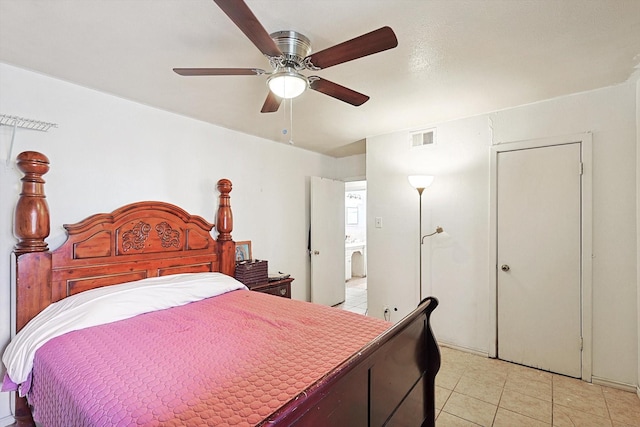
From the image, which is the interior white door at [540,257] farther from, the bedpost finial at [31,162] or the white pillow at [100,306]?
the bedpost finial at [31,162]

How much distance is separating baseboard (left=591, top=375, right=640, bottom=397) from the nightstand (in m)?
2.84

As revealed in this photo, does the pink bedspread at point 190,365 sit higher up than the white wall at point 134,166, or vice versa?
the white wall at point 134,166

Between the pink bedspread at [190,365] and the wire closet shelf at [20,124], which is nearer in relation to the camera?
the pink bedspread at [190,365]

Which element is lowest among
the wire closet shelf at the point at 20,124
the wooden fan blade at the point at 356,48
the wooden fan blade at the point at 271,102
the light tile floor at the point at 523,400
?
the light tile floor at the point at 523,400

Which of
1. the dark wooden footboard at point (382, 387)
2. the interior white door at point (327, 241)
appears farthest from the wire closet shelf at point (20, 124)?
the interior white door at point (327, 241)

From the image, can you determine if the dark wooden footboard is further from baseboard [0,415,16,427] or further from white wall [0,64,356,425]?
baseboard [0,415,16,427]

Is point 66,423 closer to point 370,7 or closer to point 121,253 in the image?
point 121,253

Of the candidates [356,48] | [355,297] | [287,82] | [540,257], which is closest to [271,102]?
[287,82]

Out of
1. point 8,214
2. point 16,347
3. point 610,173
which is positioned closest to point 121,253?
point 8,214

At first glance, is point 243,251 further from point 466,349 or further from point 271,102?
point 466,349

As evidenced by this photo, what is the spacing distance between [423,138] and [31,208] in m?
3.49

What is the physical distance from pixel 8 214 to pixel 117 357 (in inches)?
57.6

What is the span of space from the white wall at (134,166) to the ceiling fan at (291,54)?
134 centimetres

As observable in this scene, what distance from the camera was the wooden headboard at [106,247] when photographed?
6.31 feet
